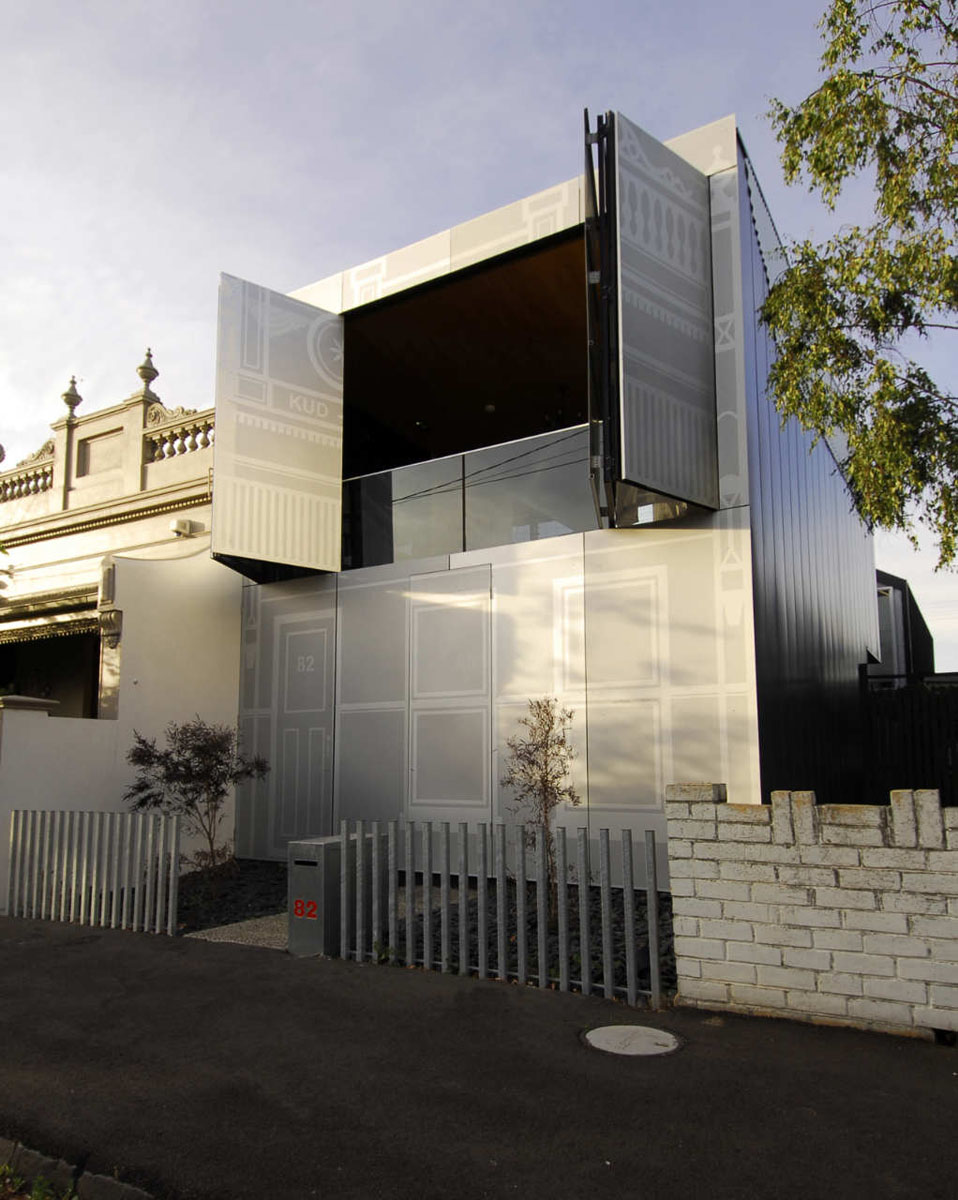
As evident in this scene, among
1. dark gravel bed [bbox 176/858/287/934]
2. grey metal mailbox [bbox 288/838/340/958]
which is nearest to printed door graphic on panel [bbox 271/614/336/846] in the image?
dark gravel bed [bbox 176/858/287/934]

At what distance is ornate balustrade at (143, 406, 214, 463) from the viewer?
48.3ft

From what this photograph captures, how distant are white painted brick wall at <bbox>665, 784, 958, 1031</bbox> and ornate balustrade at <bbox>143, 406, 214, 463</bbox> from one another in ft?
36.8

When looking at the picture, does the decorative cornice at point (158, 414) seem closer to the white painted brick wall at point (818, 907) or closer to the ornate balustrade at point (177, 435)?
the ornate balustrade at point (177, 435)

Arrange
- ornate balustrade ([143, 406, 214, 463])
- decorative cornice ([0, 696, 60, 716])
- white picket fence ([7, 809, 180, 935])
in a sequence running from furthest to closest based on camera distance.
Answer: ornate balustrade ([143, 406, 214, 463]) < decorative cornice ([0, 696, 60, 716]) < white picket fence ([7, 809, 180, 935])

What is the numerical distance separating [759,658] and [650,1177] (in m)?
6.17

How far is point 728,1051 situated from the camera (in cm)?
499

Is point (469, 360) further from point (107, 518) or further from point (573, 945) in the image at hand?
point (573, 945)

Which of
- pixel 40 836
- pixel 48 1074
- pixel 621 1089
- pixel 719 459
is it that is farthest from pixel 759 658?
pixel 40 836

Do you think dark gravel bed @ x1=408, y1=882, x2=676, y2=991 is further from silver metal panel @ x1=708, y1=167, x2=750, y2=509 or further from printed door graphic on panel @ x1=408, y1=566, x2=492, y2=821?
silver metal panel @ x1=708, y1=167, x2=750, y2=509

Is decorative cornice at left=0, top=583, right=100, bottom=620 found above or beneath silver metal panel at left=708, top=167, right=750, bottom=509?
beneath

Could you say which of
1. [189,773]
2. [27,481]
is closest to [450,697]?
[189,773]

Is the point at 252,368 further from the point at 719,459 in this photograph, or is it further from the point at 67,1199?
the point at 67,1199

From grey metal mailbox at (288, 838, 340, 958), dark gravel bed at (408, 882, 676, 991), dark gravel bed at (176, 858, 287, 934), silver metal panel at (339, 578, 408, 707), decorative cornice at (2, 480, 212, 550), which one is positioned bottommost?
dark gravel bed at (176, 858, 287, 934)

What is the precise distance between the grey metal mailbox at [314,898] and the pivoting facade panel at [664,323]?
4326 mm
